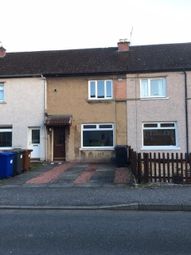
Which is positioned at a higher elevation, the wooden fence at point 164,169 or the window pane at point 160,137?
the window pane at point 160,137

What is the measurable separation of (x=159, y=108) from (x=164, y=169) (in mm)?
9798

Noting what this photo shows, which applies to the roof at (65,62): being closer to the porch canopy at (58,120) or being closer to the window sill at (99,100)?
the window sill at (99,100)

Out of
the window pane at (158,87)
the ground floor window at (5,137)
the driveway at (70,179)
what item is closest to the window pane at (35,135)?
the ground floor window at (5,137)

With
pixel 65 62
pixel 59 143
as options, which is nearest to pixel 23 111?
pixel 59 143

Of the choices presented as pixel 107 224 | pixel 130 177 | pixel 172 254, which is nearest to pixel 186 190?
pixel 130 177

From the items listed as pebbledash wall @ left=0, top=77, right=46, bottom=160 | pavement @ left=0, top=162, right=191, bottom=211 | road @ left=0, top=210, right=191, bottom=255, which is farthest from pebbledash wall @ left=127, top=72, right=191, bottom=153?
road @ left=0, top=210, right=191, bottom=255

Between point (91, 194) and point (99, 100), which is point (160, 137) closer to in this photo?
point (99, 100)

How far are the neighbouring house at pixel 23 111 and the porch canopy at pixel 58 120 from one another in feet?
2.28

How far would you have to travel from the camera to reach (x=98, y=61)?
24.8 metres

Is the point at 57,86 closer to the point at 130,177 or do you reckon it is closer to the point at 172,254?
the point at 130,177

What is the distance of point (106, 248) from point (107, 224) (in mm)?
1828

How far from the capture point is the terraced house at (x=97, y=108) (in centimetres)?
2252

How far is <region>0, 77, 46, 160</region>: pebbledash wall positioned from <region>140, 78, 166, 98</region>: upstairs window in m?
6.19

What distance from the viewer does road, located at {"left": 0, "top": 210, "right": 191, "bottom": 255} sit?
5.92m
